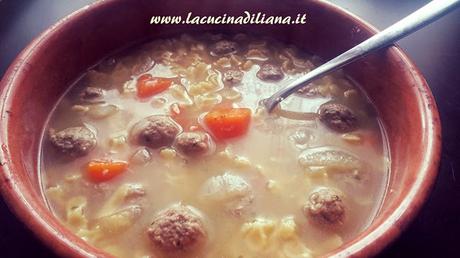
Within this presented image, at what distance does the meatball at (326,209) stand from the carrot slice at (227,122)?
51 cm

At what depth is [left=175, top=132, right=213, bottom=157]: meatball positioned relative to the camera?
7.77 feet

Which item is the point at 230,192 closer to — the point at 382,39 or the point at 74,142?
the point at 74,142

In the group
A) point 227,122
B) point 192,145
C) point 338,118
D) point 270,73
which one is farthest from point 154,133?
point 338,118

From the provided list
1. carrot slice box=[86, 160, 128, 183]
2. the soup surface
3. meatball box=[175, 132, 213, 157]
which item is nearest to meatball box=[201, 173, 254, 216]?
the soup surface

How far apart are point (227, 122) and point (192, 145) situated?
0.75ft

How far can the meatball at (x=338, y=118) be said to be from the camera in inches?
99.3

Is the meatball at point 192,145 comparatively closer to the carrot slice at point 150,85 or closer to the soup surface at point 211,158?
the soup surface at point 211,158

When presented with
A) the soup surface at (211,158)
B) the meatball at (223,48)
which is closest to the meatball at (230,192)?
the soup surface at (211,158)

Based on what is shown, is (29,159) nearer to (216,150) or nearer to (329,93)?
(216,150)

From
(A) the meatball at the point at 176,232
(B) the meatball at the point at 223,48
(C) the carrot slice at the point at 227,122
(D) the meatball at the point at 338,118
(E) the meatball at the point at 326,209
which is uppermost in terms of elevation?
(B) the meatball at the point at 223,48

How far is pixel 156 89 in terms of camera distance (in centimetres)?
268

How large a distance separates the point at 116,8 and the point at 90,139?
0.76 meters

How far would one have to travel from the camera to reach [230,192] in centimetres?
224

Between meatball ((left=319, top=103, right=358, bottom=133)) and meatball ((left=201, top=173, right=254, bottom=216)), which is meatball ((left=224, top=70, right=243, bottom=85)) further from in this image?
meatball ((left=201, top=173, right=254, bottom=216))
